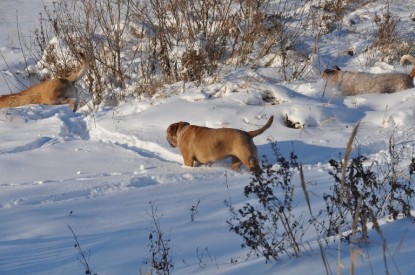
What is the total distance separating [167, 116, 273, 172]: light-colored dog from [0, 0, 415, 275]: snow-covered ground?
0.59 feet

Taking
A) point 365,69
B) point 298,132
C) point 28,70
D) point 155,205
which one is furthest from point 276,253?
point 28,70

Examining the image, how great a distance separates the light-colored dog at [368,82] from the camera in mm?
9620

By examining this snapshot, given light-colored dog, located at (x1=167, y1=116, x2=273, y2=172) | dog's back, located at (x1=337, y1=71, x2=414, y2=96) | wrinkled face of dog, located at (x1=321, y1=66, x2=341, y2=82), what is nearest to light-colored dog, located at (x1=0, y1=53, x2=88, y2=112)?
light-colored dog, located at (x1=167, y1=116, x2=273, y2=172)

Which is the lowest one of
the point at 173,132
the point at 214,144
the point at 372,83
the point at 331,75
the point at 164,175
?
the point at 164,175

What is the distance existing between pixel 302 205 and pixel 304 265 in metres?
1.84

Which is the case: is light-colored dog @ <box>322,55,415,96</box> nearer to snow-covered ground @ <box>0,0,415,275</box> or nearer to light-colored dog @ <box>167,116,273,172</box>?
snow-covered ground @ <box>0,0,415,275</box>

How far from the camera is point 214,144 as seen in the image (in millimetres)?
6918

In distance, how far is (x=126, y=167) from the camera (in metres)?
7.14

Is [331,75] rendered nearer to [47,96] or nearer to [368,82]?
[368,82]

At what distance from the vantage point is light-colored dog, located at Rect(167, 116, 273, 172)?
264 inches

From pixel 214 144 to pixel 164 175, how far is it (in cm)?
74

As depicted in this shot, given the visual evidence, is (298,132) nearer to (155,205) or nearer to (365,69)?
(155,205)

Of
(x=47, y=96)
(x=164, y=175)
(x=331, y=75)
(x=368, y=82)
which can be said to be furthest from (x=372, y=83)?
(x=47, y=96)

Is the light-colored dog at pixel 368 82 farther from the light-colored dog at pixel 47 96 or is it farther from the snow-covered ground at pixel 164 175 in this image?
the light-colored dog at pixel 47 96
